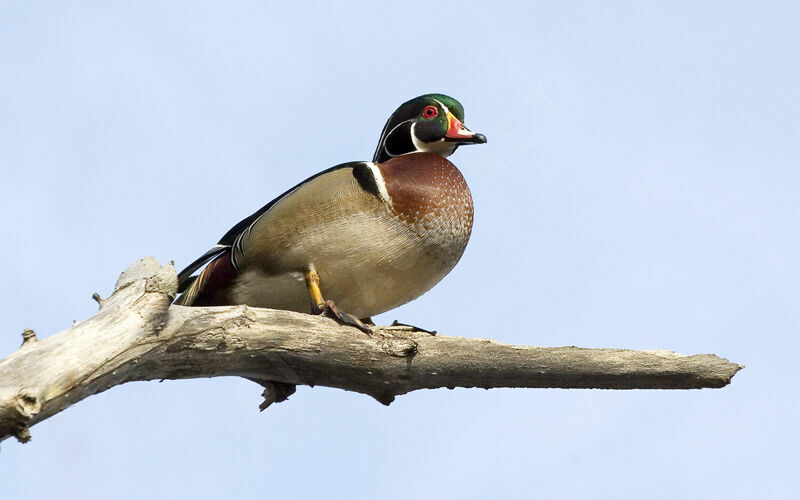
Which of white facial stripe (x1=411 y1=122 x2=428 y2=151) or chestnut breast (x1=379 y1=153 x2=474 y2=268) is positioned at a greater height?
white facial stripe (x1=411 y1=122 x2=428 y2=151)

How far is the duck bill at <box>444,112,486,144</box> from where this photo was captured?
21.5ft

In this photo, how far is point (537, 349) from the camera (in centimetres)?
546

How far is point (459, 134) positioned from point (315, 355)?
6.24 feet

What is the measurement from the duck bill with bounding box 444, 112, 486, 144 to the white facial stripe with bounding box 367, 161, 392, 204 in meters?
0.61

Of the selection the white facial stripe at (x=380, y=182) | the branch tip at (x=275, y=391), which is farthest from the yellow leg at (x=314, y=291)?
the white facial stripe at (x=380, y=182)

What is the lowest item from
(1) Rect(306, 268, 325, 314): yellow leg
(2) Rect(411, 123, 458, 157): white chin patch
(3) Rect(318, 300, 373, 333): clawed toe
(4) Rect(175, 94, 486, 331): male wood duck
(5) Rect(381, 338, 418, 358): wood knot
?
(5) Rect(381, 338, 418, 358): wood knot

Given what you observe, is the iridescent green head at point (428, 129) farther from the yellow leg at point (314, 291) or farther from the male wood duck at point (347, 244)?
the yellow leg at point (314, 291)

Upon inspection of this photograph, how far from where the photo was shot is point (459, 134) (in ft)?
21.6

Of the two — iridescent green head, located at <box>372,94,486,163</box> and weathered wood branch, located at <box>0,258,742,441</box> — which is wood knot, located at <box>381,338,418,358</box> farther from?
iridescent green head, located at <box>372,94,486,163</box>

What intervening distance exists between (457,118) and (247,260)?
5.40 ft

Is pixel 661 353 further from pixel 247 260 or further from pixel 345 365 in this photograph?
pixel 247 260

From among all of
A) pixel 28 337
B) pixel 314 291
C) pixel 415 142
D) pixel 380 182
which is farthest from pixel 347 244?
pixel 28 337

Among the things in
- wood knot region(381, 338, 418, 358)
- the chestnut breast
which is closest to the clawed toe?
wood knot region(381, 338, 418, 358)

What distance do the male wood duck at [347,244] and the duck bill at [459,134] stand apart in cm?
25
